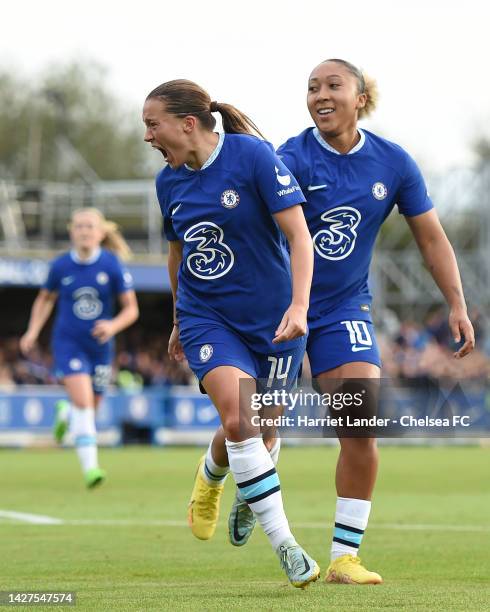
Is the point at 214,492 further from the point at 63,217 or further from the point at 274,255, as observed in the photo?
the point at 63,217

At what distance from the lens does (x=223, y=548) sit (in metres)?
8.16

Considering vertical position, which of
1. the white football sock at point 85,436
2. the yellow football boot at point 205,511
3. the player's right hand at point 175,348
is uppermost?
the player's right hand at point 175,348

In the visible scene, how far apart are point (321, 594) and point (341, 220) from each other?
6.42 ft

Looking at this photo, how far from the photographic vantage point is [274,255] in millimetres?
6359

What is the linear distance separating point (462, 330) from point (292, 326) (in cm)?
133

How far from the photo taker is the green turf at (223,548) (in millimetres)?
5664

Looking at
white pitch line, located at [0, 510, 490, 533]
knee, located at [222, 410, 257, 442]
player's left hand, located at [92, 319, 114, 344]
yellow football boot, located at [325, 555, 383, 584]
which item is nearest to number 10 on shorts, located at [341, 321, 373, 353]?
knee, located at [222, 410, 257, 442]

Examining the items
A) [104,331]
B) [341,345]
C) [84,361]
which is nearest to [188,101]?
[341,345]

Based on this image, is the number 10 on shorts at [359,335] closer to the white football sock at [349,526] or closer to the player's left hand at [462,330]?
the player's left hand at [462,330]

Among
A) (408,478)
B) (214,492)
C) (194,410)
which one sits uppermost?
(214,492)

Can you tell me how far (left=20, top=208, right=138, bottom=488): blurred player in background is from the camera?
13.7m

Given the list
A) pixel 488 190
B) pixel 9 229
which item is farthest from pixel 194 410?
pixel 488 190

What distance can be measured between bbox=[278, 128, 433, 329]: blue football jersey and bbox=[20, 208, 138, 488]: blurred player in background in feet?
22.4

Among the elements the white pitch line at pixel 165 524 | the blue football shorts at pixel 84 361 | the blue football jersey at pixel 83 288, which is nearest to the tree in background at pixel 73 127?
the blue football jersey at pixel 83 288
